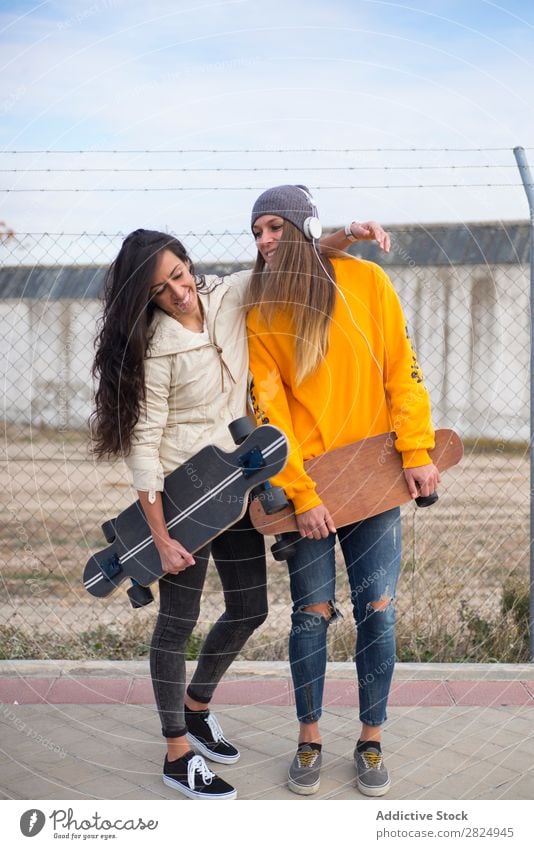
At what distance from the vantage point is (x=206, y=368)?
280cm

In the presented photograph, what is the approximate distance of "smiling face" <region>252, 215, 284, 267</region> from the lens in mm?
2803

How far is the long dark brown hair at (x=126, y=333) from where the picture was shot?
272 centimetres

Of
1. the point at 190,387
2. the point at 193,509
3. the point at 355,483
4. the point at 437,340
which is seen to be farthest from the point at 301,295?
the point at 437,340

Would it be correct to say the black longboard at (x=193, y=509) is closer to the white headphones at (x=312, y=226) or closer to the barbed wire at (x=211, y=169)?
the white headphones at (x=312, y=226)

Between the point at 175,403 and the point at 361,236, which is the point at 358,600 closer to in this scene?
the point at 175,403

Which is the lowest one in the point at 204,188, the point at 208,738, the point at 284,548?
the point at 208,738

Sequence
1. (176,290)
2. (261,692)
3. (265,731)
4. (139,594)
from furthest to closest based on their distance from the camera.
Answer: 1. (261,692)
2. (265,731)
3. (139,594)
4. (176,290)

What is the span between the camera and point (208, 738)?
3307mm

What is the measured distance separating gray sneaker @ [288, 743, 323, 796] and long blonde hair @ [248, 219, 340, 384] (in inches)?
48.0

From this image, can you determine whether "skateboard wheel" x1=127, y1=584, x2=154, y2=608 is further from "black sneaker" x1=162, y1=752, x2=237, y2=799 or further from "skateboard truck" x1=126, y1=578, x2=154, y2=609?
"black sneaker" x1=162, y1=752, x2=237, y2=799

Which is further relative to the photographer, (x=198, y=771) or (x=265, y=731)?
(x=265, y=731)

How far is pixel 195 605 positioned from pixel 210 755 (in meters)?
0.64
